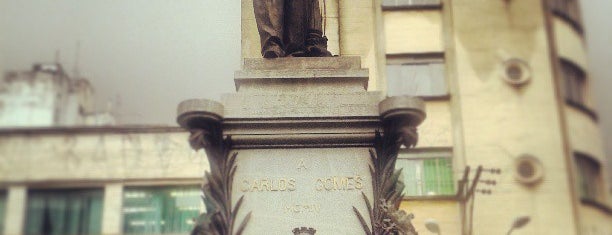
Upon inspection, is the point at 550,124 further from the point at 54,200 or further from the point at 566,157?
the point at 54,200

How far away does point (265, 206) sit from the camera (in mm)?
7387

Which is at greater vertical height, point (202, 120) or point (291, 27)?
point (291, 27)

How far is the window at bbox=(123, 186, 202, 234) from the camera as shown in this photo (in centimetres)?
2812

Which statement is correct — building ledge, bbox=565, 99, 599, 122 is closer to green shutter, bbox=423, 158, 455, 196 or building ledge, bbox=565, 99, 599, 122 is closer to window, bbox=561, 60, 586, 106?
window, bbox=561, 60, 586, 106

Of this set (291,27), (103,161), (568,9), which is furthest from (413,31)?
(291,27)

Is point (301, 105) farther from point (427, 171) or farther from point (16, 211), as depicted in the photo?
point (16, 211)

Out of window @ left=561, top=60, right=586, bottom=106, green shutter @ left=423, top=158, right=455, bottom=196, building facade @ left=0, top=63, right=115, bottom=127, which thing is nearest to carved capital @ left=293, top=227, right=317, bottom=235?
green shutter @ left=423, top=158, right=455, bottom=196

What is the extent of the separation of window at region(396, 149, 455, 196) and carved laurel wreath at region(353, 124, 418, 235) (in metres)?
14.7

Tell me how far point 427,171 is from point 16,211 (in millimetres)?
13790

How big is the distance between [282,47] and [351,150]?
1.63 metres

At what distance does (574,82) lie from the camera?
2472cm

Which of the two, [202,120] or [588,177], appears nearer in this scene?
[202,120]

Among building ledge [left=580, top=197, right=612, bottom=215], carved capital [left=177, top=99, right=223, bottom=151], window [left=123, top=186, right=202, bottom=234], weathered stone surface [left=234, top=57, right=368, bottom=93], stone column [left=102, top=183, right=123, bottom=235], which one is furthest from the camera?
stone column [left=102, top=183, right=123, bottom=235]

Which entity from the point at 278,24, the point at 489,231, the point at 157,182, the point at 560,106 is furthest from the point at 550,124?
the point at 278,24
